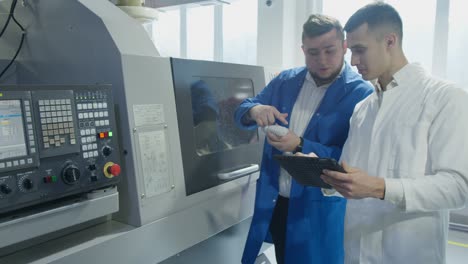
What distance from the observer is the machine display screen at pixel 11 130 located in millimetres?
727

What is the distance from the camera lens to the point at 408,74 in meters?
1.14

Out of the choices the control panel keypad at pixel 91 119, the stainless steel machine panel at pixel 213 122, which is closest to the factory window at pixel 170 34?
the stainless steel machine panel at pixel 213 122

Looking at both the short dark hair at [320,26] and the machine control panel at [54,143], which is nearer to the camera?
the machine control panel at [54,143]

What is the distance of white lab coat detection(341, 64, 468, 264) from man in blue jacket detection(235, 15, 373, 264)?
154mm

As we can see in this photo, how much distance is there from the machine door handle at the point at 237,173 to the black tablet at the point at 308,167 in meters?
0.24

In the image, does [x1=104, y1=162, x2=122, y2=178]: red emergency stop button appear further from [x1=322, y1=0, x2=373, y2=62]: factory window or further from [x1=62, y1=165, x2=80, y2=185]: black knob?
[x1=322, y1=0, x2=373, y2=62]: factory window

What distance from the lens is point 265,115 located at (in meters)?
1.40

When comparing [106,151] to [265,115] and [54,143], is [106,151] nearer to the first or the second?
[54,143]

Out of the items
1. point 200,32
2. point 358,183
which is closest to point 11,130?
point 358,183

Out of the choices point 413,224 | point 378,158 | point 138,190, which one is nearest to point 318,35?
point 378,158

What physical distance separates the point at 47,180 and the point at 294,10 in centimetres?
264

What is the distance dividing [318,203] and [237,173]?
367mm

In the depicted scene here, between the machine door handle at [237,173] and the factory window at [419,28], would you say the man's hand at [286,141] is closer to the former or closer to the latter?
the machine door handle at [237,173]

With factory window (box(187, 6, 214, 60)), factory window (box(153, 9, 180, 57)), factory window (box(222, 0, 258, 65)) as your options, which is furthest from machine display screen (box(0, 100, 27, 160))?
factory window (box(153, 9, 180, 57))
